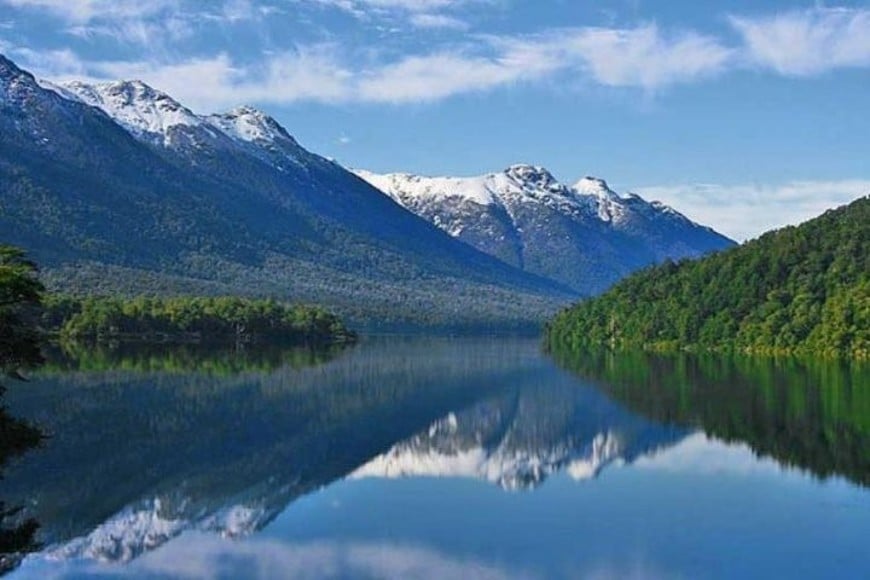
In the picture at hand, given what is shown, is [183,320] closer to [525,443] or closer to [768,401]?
[768,401]

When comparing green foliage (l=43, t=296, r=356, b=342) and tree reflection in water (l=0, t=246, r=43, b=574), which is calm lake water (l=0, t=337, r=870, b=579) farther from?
green foliage (l=43, t=296, r=356, b=342)

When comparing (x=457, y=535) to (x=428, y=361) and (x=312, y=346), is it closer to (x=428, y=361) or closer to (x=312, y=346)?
(x=428, y=361)

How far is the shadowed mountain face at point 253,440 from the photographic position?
1347 inches

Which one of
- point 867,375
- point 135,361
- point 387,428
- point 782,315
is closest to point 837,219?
point 782,315

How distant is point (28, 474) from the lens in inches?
1489

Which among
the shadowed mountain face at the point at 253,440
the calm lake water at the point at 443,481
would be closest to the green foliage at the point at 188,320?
the shadowed mountain face at the point at 253,440

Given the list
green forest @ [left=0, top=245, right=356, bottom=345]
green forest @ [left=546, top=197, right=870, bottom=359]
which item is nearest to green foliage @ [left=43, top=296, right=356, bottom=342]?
green forest @ [left=0, top=245, right=356, bottom=345]

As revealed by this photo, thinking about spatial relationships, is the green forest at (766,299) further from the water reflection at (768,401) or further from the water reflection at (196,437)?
the water reflection at (196,437)

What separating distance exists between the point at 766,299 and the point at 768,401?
80481 mm

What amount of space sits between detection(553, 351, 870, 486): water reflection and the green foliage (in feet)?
209

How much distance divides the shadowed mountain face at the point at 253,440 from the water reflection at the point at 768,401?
10.4 ft

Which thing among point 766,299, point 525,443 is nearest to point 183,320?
point 766,299

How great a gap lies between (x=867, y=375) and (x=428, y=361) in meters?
50.2

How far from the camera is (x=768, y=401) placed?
66.8 m
